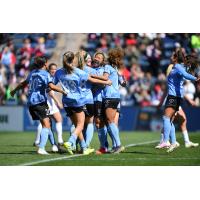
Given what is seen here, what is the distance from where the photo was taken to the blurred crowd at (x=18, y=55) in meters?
25.2

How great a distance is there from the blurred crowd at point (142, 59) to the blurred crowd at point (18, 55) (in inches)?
52.7

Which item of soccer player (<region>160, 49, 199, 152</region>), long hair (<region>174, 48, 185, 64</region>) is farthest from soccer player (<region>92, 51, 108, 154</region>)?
long hair (<region>174, 48, 185, 64</region>)

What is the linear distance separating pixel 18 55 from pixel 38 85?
12056 millimetres

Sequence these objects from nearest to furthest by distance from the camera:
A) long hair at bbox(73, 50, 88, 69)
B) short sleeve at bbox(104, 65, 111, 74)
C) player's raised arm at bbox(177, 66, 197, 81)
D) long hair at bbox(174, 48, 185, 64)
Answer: long hair at bbox(73, 50, 88, 69) < short sleeve at bbox(104, 65, 111, 74) < player's raised arm at bbox(177, 66, 197, 81) < long hair at bbox(174, 48, 185, 64)

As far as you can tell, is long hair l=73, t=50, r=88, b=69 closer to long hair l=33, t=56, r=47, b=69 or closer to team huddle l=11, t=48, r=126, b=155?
team huddle l=11, t=48, r=126, b=155

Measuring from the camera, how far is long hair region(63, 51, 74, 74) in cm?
1307

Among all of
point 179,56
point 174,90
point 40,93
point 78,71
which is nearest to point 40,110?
point 40,93

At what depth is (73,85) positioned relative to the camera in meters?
13.3

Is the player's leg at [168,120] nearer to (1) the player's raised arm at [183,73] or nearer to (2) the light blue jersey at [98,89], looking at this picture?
(1) the player's raised arm at [183,73]

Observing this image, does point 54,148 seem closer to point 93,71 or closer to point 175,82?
point 93,71

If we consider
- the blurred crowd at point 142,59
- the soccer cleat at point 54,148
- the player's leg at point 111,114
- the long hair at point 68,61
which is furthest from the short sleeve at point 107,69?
the blurred crowd at point 142,59

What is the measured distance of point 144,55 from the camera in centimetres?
2573
